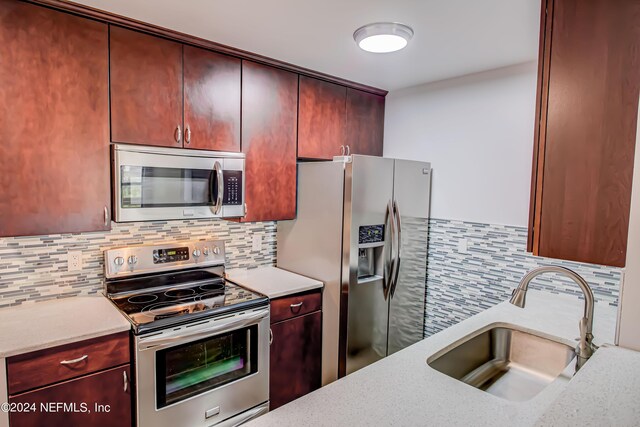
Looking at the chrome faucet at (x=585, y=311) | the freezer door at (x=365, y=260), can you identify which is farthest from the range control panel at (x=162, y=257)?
the chrome faucet at (x=585, y=311)

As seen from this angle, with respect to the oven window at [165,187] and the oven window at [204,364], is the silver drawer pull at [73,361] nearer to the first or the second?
the oven window at [204,364]

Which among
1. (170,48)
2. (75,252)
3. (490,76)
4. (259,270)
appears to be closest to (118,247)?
(75,252)

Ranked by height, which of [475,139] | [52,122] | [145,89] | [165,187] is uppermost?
[145,89]

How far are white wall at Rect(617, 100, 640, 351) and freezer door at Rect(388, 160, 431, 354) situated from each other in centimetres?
155

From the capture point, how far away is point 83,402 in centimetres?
165

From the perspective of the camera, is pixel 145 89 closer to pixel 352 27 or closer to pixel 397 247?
pixel 352 27

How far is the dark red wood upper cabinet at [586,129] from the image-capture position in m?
0.99

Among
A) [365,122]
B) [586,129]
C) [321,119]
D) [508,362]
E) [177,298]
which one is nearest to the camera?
[586,129]

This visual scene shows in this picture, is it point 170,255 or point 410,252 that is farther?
point 410,252

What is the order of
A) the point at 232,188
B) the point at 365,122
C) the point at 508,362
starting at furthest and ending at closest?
the point at 365,122 → the point at 232,188 → the point at 508,362

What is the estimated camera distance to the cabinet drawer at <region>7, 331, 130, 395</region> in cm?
150

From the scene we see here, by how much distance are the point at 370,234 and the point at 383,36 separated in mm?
1171

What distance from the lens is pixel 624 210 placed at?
1.01m

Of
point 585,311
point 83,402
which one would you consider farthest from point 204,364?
point 585,311
